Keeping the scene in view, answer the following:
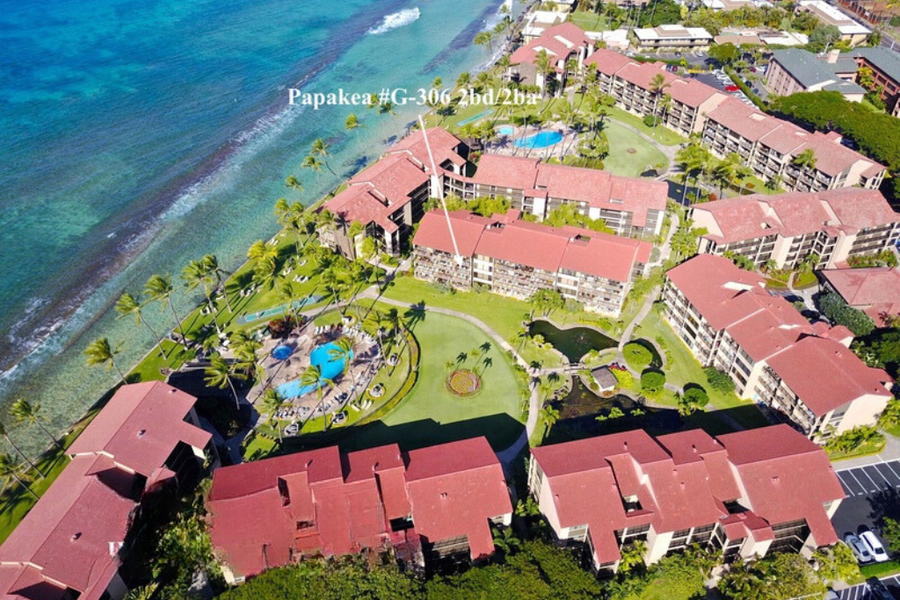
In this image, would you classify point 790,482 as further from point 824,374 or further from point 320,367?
point 320,367

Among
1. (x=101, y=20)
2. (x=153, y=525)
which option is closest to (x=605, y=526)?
(x=153, y=525)

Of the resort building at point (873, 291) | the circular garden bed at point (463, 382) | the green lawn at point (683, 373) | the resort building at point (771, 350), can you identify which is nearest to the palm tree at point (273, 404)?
the circular garden bed at point (463, 382)

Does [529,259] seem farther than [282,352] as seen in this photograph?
Yes

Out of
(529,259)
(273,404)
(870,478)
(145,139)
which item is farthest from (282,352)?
(145,139)

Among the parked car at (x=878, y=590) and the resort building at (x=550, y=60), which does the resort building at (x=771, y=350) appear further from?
the resort building at (x=550, y=60)

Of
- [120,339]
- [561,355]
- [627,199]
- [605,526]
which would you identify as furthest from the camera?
[627,199]

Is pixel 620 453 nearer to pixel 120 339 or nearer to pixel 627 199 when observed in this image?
pixel 627 199
